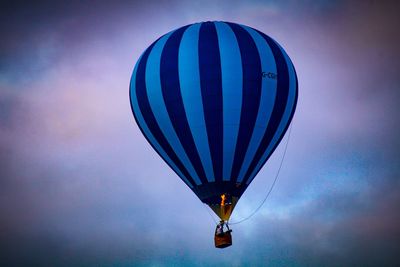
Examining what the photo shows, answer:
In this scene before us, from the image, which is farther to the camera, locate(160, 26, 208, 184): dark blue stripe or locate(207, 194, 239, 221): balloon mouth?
locate(160, 26, 208, 184): dark blue stripe

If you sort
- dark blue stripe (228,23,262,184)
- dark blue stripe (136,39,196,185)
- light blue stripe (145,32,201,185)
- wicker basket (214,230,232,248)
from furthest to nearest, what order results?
dark blue stripe (136,39,196,185)
light blue stripe (145,32,201,185)
dark blue stripe (228,23,262,184)
wicker basket (214,230,232,248)

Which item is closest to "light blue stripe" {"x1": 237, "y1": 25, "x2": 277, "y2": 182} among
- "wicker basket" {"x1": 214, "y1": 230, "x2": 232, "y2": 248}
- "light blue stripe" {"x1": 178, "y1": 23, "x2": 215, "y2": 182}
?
"light blue stripe" {"x1": 178, "y1": 23, "x2": 215, "y2": 182}

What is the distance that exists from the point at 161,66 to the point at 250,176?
6.15m

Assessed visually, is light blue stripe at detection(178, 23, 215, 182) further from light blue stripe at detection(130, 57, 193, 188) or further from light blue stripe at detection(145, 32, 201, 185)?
light blue stripe at detection(130, 57, 193, 188)

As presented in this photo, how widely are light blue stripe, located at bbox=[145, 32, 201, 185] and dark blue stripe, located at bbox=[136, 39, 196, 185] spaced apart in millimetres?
202

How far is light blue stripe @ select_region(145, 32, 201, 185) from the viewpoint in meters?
30.3

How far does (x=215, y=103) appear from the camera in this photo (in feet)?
97.5

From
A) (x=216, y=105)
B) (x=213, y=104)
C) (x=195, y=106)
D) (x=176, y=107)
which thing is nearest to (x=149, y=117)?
(x=176, y=107)

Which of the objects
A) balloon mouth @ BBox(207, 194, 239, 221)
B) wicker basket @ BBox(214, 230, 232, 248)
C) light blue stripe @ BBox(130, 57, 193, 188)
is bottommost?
wicker basket @ BBox(214, 230, 232, 248)

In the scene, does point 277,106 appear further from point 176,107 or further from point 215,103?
point 176,107

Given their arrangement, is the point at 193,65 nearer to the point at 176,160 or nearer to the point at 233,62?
the point at 233,62

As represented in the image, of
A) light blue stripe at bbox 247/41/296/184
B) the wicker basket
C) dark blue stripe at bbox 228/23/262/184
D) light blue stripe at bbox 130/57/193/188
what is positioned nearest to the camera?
the wicker basket

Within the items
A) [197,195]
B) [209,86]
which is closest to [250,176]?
[197,195]

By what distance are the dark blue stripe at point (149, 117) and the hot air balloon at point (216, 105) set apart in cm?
4
